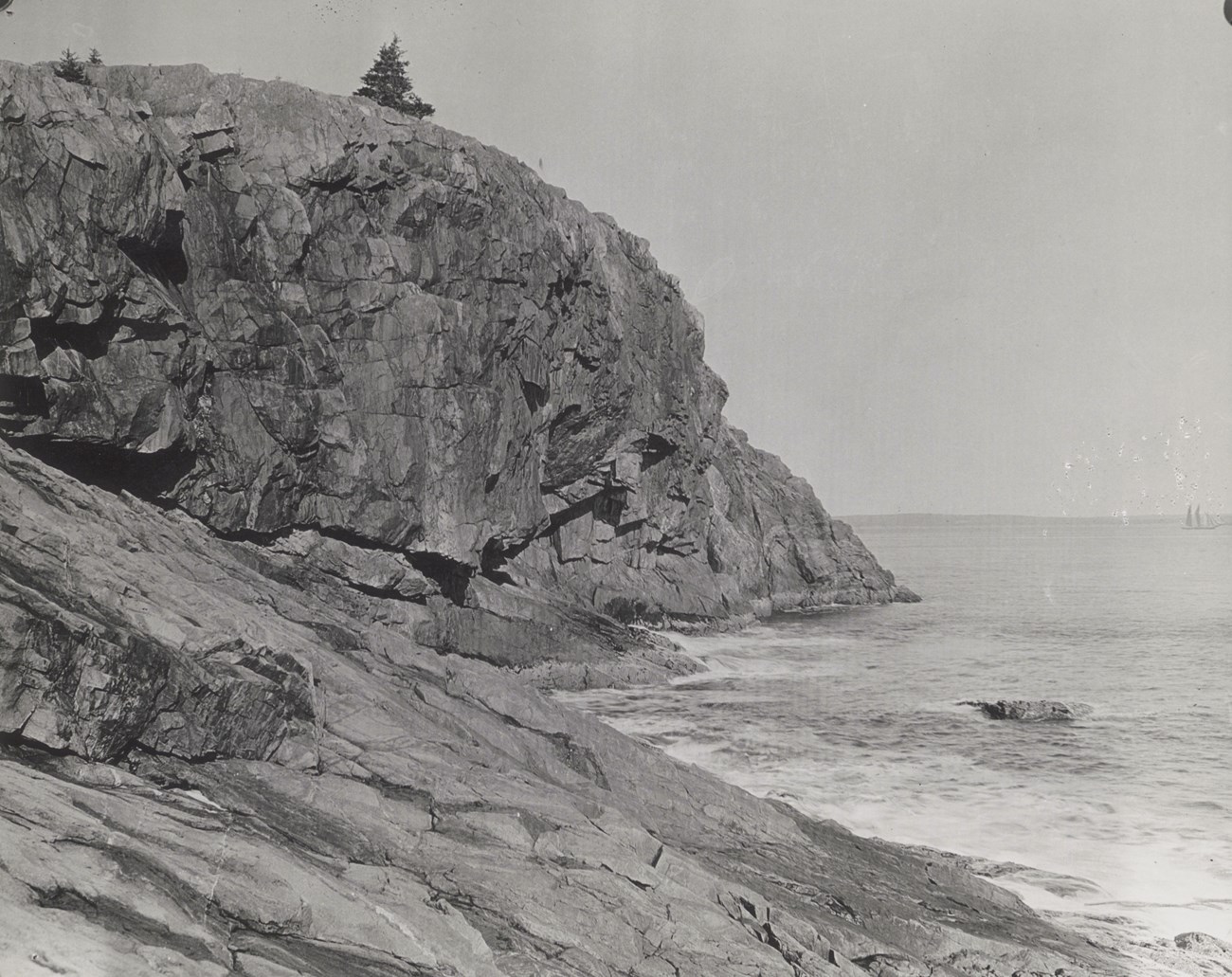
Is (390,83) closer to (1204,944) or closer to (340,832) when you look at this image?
(340,832)

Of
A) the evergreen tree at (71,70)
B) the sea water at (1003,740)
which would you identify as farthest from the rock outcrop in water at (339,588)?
the sea water at (1003,740)

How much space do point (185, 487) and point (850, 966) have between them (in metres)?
20.8

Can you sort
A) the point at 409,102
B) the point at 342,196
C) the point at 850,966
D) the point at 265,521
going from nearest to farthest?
the point at 850,966, the point at 265,521, the point at 342,196, the point at 409,102

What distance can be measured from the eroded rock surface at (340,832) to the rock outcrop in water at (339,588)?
0.17ft

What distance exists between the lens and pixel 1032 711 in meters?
32.5

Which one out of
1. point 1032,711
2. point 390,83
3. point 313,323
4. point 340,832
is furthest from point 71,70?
point 1032,711

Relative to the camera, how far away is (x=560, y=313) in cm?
3884

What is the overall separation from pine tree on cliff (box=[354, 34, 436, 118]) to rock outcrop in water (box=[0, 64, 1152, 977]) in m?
9.11

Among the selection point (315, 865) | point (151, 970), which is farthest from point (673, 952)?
point (151, 970)

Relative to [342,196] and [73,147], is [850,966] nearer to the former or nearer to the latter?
[73,147]

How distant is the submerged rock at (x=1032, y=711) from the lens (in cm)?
3217

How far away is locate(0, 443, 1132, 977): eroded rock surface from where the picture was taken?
8312mm

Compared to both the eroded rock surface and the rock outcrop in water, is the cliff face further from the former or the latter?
the eroded rock surface

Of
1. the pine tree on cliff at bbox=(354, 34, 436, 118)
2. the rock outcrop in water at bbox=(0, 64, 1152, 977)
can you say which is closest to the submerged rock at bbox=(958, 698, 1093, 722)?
the rock outcrop in water at bbox=(0, 64, 1152, 977)
